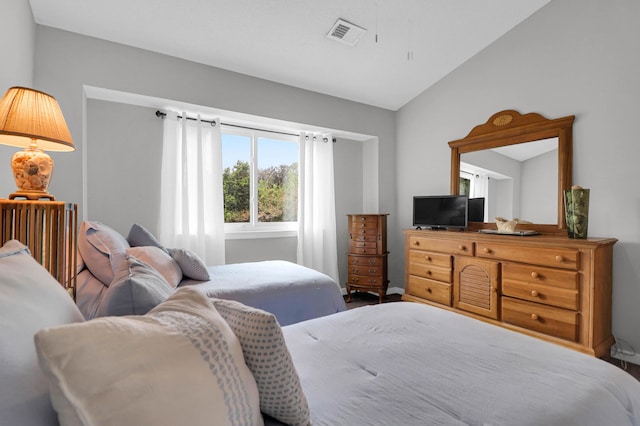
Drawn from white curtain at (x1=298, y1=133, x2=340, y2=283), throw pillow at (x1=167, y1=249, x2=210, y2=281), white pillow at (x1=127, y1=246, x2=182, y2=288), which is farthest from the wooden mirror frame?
white pillow at (x1=127, y1=246, x2=182, y2=288)

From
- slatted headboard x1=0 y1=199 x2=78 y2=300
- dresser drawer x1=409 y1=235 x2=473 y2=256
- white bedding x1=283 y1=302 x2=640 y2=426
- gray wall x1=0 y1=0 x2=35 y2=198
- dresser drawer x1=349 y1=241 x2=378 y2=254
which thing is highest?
gray wall x1=0 y1=0 x2=35 y2=198

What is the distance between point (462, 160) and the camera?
3.71 meters

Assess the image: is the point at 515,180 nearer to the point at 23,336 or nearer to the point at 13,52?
the point at 23,336

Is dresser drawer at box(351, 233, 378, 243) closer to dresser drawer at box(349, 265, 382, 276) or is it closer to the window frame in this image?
dresser drawer at box(349, 265, 382, 276)

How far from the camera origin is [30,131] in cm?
147

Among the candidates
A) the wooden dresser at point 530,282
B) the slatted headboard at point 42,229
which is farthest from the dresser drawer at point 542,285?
the slatted headboard at point 42,229

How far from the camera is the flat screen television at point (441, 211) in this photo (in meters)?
Answer: 3.49

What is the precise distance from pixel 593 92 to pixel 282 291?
119 inches

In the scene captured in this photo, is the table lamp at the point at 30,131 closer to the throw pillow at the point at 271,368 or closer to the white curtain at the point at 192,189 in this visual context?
the throw pillow at the point at 271,368

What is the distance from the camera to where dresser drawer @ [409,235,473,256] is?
314cm

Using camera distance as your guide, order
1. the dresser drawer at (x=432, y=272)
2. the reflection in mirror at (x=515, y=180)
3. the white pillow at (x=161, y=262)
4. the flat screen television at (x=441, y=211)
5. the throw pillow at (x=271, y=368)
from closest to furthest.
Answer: the throw pillow at (x=271, y=368) → the white pillow at (x=161, y=262) → the reflection in mirror at (x=515, y=180) → the dresser drawer at (x=432, y=272) → the flat screen television at (x=441, y=211)

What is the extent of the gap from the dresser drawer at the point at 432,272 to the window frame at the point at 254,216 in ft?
4.95

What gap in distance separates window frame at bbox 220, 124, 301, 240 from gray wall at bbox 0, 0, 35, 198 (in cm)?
170

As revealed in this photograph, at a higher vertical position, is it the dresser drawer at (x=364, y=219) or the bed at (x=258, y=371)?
the dresser drawer at (x=364, y=219)
